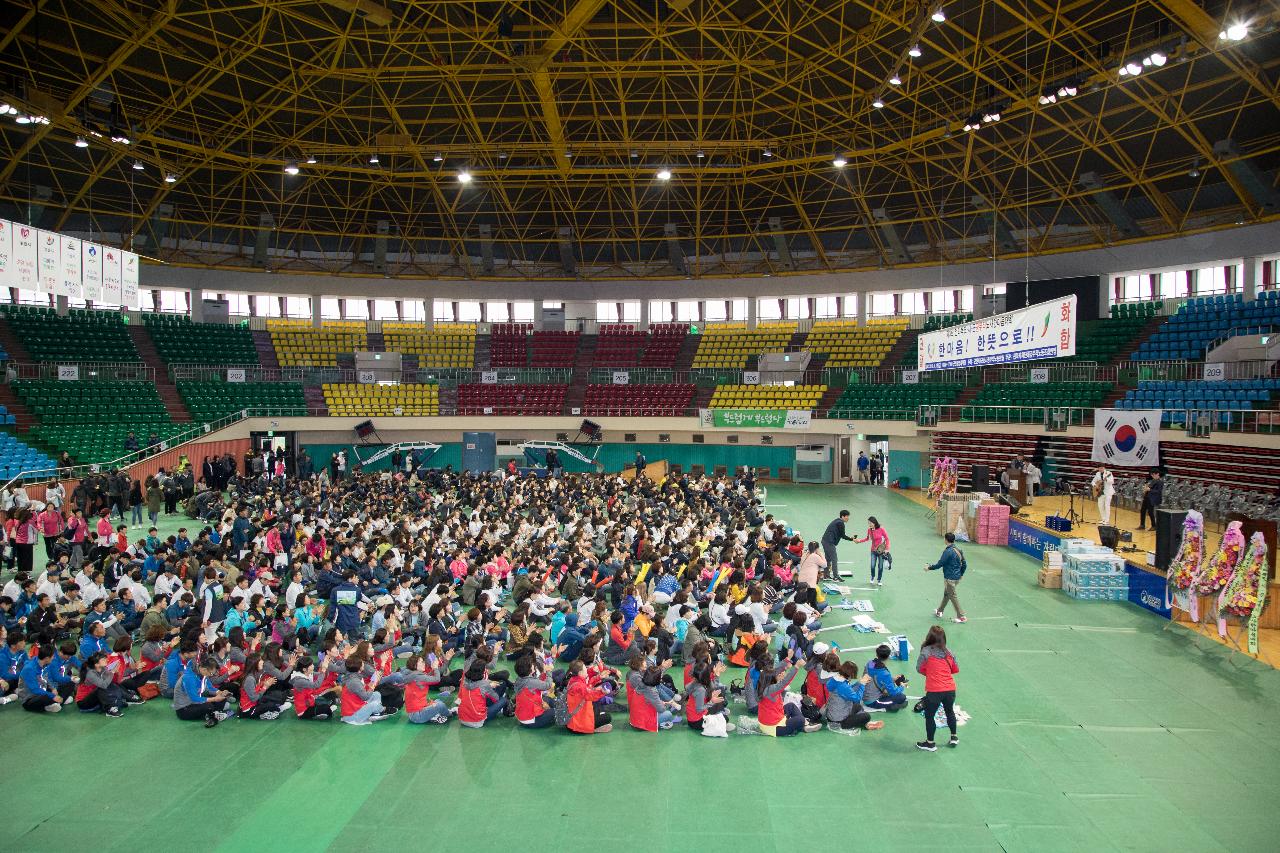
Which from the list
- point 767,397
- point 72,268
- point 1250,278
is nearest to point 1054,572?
point 1250,278

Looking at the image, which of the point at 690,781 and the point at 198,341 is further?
the point at 198,341

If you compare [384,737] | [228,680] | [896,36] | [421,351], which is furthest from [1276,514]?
[421,351]

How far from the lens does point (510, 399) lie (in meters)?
42.6

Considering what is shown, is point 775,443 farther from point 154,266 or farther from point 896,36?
point 154,266

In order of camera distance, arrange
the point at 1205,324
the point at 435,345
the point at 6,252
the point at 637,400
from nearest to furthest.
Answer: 1. the point at 6,252
2. the point at 1205,324
3. the point at 637,400
4. the point at 435,345

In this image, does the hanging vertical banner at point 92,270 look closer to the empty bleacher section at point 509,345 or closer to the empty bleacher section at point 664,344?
the empty bleacher section at point 509,345

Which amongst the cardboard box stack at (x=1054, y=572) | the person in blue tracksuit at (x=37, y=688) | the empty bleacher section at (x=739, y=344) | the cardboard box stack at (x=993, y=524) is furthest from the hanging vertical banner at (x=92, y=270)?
the empty bleacher section at (x=739, y=344)

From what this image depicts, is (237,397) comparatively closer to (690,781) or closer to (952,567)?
(952,567)

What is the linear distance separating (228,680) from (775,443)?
104 feet

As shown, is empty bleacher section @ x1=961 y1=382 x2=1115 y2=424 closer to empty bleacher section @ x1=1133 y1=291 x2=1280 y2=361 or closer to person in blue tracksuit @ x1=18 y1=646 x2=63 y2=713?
empty bleacher section @ x1=1133 y1=291 x2=1280 y2=361

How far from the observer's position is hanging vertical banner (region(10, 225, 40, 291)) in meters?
17.2

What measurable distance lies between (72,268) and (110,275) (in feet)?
4.52

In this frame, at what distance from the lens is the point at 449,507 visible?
82.1 feet

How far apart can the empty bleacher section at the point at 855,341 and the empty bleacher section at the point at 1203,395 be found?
14139 millimetres
